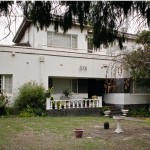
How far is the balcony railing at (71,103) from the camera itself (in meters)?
20.4

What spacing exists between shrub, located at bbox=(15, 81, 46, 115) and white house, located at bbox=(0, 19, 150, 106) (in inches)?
36.7

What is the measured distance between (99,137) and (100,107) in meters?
10.0

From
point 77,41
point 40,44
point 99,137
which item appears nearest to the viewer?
point 99,137

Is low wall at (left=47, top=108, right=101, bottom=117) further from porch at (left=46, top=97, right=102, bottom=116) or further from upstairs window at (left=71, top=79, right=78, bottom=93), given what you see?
upstairs window at (left=71, top=79, right=78, bottom=93)

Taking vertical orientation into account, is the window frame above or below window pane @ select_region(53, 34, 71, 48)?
below

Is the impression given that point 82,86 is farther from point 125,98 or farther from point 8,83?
point 8,83

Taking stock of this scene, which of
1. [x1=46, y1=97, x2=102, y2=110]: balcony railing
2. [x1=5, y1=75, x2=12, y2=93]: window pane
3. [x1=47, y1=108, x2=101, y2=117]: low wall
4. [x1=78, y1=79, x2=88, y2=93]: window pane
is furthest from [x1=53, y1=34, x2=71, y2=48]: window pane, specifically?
[x1=47, y1=108, x2=101, y2=117]: low wall

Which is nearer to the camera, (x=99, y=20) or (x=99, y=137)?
(x=99, y=20)

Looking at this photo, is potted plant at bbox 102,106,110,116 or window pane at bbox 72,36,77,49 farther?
window pane at bbox 72,36,77,49

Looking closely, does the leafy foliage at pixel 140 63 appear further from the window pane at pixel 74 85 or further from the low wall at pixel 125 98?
the window pane at pixel 74 85

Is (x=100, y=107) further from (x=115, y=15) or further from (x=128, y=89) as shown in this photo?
(x=115, y=15)

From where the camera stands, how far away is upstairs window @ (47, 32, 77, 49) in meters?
25.0

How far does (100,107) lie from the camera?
22500 mm

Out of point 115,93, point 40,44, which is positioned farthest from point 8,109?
point 115,93
